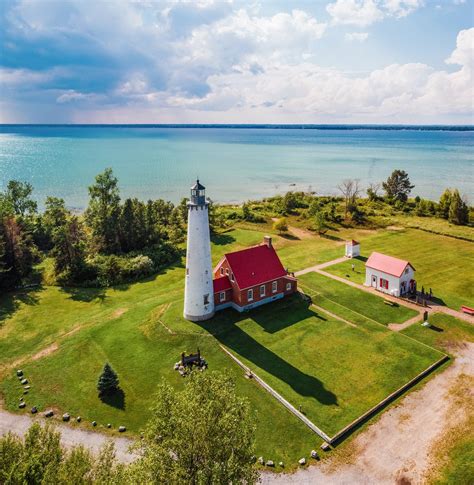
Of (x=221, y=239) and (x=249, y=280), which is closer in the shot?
(x=249, y=280)

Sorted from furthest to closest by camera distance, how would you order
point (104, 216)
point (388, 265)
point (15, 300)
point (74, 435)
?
point (104, 216) < point (388, 265) < point (15, 300) < point (74, 435)

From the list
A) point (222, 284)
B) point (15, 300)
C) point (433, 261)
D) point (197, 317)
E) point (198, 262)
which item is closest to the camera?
point (198, 262)

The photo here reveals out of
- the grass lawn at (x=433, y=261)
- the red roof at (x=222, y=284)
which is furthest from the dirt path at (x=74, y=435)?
the grass lawn at (x=433, y=261)

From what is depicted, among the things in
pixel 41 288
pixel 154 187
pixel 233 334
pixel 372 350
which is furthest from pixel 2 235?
pixel 154 187

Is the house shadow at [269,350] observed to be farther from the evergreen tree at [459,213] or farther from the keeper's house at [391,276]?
the evergreen tree at [459,213]

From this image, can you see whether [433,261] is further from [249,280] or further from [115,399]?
[115,399]

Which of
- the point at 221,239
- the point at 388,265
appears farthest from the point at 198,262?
the point at 221,239
